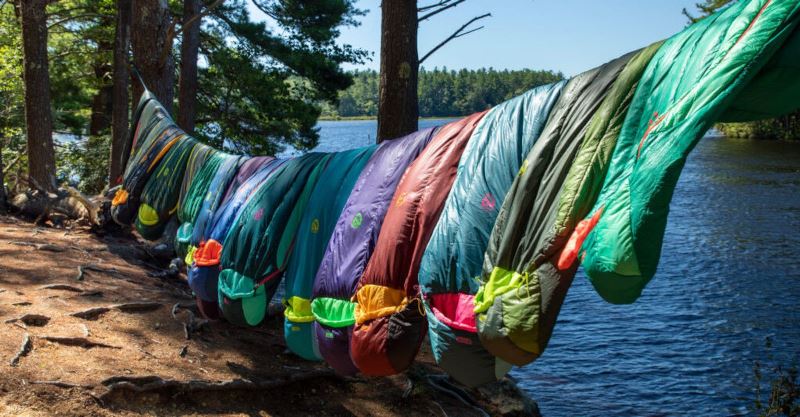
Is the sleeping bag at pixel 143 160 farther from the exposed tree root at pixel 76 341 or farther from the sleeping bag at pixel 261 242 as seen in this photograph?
the sleeping bag at pixel 261 242

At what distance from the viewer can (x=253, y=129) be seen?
15.9m

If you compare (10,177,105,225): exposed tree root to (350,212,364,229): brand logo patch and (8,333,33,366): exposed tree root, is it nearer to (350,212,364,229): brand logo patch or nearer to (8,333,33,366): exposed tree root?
(8,333,33,366): exposed tree root

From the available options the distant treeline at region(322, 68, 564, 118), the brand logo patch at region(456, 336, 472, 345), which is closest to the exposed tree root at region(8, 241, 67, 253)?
the brand logo patch at region(456, 336, 472, 345)

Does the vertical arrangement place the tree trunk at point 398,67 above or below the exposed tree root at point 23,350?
above

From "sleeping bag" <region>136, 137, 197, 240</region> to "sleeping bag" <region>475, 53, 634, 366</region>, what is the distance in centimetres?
334

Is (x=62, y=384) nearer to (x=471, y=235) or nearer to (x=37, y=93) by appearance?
(x=471, y=235)

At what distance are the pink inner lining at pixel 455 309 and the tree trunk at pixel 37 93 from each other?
908 cm

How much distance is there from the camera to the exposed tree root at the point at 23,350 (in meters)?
4.45

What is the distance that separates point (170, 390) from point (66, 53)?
13379 millimetres

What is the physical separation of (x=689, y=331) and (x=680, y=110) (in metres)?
9.89

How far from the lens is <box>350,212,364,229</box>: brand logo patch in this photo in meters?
3.31

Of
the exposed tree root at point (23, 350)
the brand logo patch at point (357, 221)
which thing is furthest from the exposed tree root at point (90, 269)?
the brand logo patch at point (357, 221)

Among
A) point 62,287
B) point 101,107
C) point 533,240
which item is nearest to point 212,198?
point 62,287

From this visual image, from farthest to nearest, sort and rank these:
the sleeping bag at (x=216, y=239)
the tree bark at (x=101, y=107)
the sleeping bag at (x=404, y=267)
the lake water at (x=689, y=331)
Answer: the tree bark at (x=101, y=107) → the lake water at (x=689, y=331) → the sleeping bag at (x=216, y=239) → the sleeping bag at (x=404, y=267)
